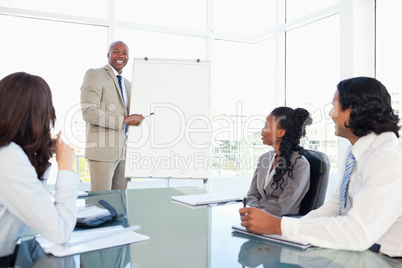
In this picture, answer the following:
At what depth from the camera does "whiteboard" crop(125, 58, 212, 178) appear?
3371mm

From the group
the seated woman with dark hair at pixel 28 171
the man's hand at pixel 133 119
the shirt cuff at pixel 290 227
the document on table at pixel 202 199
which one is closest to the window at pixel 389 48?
the document on table at pixel 202 199

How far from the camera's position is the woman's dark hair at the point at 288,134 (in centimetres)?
207

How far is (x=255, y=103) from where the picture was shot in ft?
17.6

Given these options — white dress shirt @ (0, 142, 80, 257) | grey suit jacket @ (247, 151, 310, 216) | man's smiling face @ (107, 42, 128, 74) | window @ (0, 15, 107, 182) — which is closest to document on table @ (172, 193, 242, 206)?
grey suit jacket @ (247, 151, 310, 216)

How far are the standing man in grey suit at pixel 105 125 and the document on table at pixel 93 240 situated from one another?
1887 mm

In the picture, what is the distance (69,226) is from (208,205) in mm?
896

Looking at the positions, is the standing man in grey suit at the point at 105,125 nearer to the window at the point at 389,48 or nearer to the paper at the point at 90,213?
the paper at the point at 90,213

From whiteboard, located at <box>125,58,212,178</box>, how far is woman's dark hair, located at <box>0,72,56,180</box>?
6.85ft

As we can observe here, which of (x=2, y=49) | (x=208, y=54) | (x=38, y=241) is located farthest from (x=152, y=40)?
(x=38, y=241)

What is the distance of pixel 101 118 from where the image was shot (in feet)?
10.3

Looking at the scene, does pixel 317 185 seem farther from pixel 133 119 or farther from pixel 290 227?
pixel 133 119

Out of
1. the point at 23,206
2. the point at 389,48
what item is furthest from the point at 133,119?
the point at 389,48

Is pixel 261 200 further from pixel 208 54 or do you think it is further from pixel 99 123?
pixel 208 54

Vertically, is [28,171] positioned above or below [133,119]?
below
